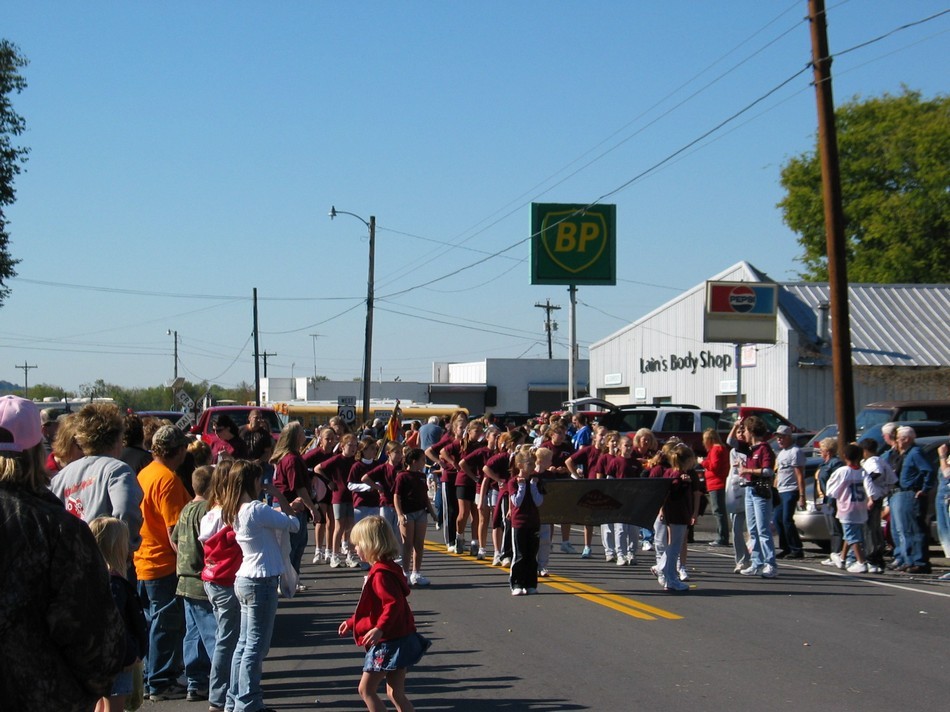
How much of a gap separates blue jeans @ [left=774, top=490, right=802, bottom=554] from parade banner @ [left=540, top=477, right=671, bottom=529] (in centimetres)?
262

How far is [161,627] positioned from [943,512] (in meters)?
10.6

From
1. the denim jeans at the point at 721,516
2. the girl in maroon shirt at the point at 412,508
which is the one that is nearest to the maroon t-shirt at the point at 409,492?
the girl in maroon shirt at the point at 412,508

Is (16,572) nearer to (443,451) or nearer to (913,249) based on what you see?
(443,451)

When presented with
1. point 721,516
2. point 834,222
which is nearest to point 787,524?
point 721,516

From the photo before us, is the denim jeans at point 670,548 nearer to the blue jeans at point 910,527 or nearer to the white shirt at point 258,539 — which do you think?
the blue jeans at point 910,527

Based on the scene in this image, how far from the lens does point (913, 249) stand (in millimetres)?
52531

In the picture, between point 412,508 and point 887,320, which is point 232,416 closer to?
point 412,508

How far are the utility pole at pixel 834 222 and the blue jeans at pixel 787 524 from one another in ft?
9.45

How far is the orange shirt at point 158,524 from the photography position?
7.57 meters

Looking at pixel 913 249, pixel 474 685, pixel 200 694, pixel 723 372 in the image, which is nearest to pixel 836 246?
pixel 474 685

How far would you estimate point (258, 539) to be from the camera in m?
6.95

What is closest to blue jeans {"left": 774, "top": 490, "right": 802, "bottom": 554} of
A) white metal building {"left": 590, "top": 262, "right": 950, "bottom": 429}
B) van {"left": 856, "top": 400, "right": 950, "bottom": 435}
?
van {"left": 856, "top": 400, "right": 950, "bottom": 435}

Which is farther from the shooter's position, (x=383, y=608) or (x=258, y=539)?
(x=258, y=539)

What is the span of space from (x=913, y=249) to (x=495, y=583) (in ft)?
147
